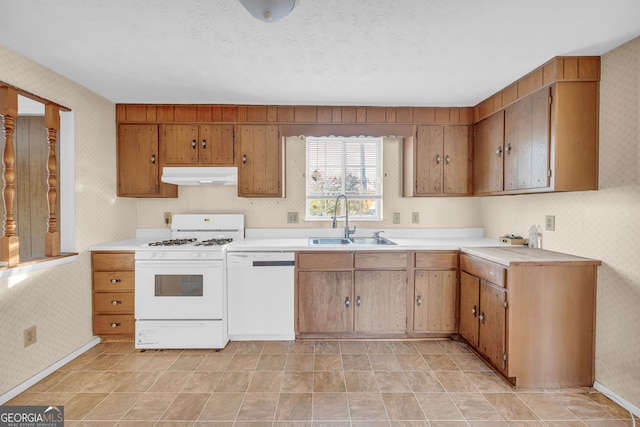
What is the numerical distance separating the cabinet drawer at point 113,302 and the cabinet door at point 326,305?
65.0 inches

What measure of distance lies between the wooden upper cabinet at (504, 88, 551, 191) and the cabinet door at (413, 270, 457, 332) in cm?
102

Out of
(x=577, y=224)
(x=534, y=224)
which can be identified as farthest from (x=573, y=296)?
(x=534, y=224)

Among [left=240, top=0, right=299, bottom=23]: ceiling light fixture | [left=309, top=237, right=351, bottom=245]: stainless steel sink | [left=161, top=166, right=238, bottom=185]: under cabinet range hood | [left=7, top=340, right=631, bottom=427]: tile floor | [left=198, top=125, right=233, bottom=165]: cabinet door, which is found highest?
[left=240, top=0, right=299, bottom=23]: ceiling light fixture

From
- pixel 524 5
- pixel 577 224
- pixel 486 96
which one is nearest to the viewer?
pixel 524 5

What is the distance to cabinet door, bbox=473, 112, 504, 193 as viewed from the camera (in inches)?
116

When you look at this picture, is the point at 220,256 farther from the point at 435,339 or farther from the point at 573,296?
the point at 573,296

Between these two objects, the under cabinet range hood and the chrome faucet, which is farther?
the chrome faucet

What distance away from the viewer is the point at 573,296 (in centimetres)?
226

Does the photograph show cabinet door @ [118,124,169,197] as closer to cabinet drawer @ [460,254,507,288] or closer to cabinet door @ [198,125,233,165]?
cabinet door @ [198,125,233,165]

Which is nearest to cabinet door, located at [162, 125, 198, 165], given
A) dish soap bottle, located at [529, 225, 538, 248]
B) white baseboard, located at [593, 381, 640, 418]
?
dish soap bottle, located at [529, 225, 538, 248]

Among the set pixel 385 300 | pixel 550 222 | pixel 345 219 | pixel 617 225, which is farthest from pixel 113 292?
Answer: pixel 617 225

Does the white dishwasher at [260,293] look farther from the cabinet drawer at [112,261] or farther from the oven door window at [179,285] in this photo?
the cabinet drawer at [112,261]

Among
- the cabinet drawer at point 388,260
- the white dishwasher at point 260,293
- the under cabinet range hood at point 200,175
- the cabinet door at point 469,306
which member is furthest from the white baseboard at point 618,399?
the under cabinet range hood at point 200,175

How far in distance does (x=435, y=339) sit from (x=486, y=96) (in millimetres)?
2434
